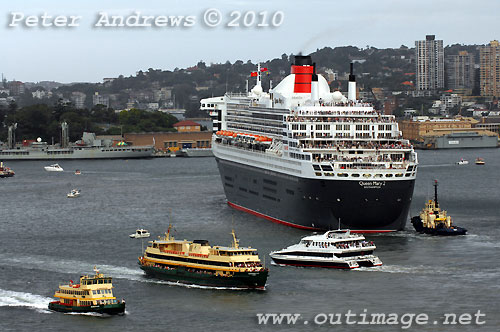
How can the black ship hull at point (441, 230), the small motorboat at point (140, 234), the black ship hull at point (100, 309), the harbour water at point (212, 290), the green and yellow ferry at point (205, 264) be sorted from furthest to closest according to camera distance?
the small motorboat at point (140, 234) → the black ship hull at point (441, 230) → the green and yellow ferry at point (205, 264) → the black ship hull at point (100, 309) → the harbour water at point (212, 290)

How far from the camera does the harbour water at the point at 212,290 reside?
42.9 meters

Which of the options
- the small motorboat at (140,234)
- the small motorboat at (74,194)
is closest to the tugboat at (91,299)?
the small motorboat at (140,234)

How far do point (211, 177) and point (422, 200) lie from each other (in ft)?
106

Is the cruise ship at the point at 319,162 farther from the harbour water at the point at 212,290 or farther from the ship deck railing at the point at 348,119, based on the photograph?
the harbour water at the point at 212,290

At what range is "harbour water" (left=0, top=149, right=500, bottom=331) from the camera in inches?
1689

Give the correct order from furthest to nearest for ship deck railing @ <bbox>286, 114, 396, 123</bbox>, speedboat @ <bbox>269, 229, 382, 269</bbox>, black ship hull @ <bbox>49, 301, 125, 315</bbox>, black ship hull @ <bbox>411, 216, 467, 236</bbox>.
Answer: ship deck railing @ <bbox>286, 114, 396, 123</bbox> → black ship hull @ <bbox>411, 216, 467, 236</bbox> → speedboat @ <bbox>269, 229, 382, 269</bbox> → black ship hull @ <bbox>49, 301, 125, 315</bbox>

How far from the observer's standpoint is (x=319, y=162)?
6031cm

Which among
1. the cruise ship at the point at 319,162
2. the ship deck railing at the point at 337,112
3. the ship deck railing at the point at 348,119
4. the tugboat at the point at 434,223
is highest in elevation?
the ship deck railing at the point at 337,112

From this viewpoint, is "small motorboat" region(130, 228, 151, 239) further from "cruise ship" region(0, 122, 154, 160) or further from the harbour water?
"cruise ship" region(0, 122, 154, 160)

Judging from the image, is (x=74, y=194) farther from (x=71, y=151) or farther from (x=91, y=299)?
(x=71, y=151)

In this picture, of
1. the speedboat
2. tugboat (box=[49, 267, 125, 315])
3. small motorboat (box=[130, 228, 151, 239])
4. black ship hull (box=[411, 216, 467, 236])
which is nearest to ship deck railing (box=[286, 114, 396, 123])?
black ship hull (box=[411, 216, 467, 236])

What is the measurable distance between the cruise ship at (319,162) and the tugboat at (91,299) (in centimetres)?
1860

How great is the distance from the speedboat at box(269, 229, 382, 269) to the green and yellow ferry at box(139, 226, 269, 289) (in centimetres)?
447

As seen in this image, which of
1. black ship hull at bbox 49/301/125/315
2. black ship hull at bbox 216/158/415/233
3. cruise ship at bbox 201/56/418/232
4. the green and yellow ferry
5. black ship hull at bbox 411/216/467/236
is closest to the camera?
black ship hull at bbox 49/301/125/315
